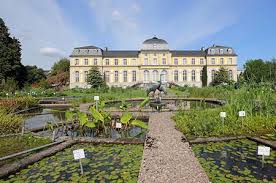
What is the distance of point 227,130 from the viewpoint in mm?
6051

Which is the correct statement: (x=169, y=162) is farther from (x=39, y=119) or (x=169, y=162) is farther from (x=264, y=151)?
(x=39, y=119)

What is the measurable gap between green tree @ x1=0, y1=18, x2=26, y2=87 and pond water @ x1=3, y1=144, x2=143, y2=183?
29.7 m

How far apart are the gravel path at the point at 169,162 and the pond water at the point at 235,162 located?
0.25m

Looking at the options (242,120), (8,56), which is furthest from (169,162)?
(8,56)

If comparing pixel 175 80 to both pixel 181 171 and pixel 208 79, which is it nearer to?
pixel 208 79

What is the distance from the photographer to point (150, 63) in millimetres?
44344

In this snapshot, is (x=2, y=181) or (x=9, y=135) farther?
(x=9, y=135)

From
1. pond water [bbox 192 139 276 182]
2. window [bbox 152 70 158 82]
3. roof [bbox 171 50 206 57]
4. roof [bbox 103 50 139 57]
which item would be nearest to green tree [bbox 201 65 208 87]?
roof [bbox 171 50 206 57]

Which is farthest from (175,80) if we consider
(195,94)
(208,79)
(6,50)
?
(6,50)

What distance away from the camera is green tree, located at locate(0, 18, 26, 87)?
30.6 meters

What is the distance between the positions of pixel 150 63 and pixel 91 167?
4094 centimetres

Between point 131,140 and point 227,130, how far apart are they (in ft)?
8.19

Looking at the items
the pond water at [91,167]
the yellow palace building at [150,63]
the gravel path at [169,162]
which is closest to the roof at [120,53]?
the yellow palace building at [150,63]

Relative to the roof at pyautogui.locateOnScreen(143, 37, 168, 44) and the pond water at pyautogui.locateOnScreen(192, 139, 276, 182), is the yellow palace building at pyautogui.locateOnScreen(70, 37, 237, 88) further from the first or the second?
the pond water at pyautogui.locateOnScreen(192, 139, 276, 182)
